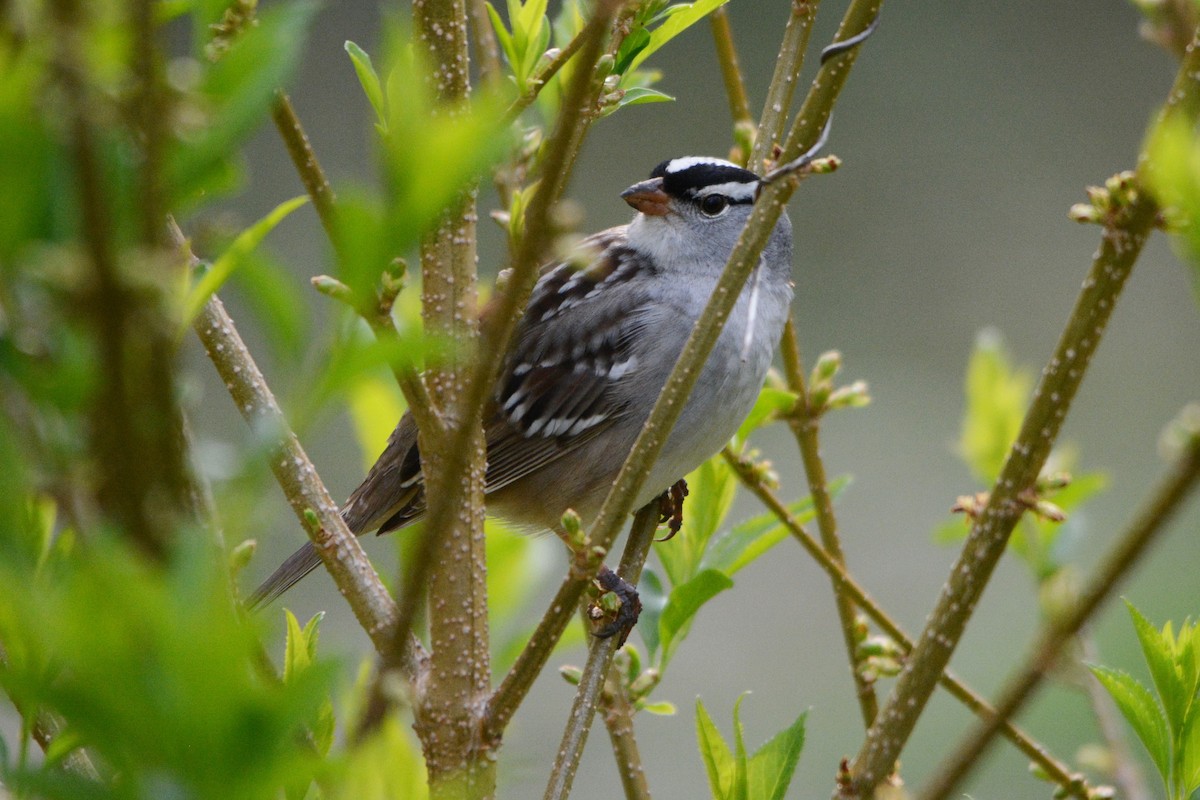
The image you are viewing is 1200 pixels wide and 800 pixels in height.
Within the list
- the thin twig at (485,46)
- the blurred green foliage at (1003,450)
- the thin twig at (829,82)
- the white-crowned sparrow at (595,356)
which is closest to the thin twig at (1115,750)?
the blurred green foliage at (1003,450)

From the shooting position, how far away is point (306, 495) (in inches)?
45.6

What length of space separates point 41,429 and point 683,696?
4904mm

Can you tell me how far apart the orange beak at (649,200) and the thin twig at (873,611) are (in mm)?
946

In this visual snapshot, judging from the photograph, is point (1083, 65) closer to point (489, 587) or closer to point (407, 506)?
point (407, 506)

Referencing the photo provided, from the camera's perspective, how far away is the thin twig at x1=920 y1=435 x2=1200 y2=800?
1.99ft

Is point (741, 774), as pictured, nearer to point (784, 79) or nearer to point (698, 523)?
point (698, 523)

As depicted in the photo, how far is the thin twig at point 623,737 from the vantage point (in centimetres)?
129

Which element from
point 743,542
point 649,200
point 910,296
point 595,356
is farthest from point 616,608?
point 910,296

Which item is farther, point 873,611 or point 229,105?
point 873,611

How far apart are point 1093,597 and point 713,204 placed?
74.5 inches

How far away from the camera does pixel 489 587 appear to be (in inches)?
49.4

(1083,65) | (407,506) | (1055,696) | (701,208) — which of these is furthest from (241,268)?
(1083,65)

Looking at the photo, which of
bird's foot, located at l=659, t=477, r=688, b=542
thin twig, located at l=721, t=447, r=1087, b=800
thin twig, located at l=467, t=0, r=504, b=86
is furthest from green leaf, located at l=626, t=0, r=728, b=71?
bird's foot, located at l=659, t=477, r=688, b=542

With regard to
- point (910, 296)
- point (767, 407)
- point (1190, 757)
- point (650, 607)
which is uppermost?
point (910, 296)
